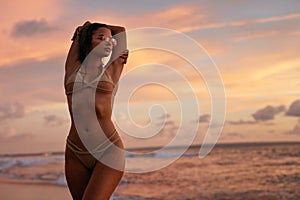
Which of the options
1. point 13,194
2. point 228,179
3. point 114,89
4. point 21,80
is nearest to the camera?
point 114,89

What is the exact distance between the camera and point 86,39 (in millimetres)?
Answer: 2736

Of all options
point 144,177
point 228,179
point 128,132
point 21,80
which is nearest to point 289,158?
point 228,179

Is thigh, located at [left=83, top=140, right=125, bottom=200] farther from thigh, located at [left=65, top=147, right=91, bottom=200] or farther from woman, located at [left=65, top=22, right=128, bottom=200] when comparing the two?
thigh, located at [left=65, top=147, right=91, bottom=200]

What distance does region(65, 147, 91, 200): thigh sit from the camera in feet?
8.98

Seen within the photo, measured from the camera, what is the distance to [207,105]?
10.5 metres

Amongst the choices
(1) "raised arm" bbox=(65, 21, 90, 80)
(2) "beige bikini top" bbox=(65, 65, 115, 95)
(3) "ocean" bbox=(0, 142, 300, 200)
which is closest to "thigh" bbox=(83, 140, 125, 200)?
(2) "beige bikini top" bbox=(65, 65, 115, 95)

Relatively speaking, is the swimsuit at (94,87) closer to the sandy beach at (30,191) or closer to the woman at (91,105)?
the woman at (91,105)

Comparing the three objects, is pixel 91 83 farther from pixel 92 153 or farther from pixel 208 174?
pixel 208 174

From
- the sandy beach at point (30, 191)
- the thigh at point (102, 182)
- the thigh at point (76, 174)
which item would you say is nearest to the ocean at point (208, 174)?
the sandy beach at point (30, 191)

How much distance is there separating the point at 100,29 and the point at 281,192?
916cm

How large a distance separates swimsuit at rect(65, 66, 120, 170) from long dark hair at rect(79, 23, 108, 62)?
110 mm

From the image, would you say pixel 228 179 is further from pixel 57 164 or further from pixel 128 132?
pixel 128 132

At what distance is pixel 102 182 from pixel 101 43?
69 cm

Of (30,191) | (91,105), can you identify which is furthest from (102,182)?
(30,191)
